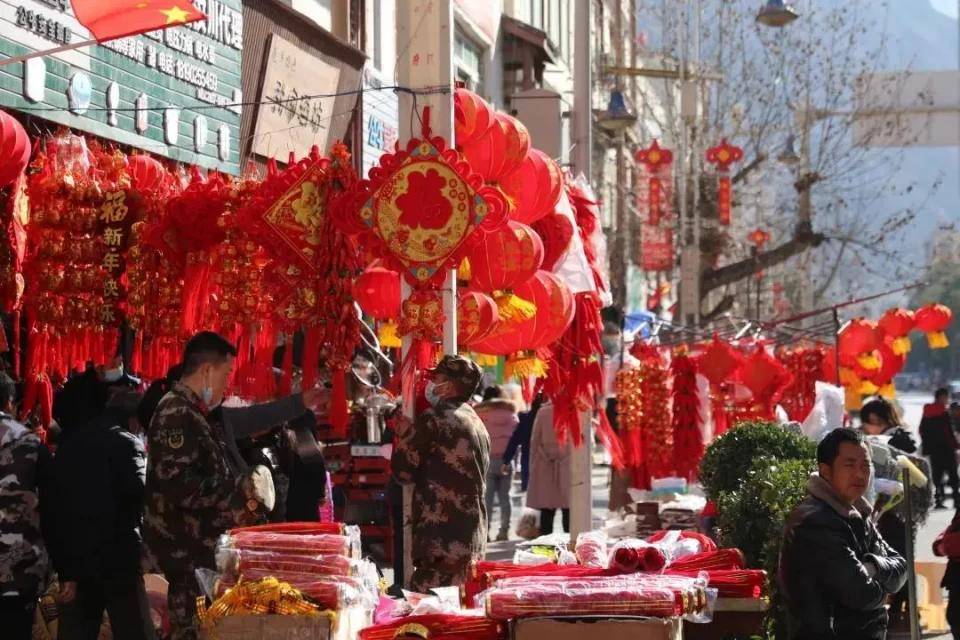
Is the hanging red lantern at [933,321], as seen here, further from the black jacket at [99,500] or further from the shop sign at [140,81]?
the black jacket at [99,500]

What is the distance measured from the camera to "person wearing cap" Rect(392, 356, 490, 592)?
27.6 ft

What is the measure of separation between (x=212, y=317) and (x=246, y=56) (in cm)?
636

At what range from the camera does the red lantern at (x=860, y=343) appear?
86.5ft

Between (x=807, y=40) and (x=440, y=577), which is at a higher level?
(x=807, y=40)

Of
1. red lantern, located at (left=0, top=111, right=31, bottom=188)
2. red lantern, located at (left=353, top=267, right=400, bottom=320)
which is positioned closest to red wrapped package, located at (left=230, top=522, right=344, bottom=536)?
red lantern, located at (left=0, top=111, right=31, bottom=188)

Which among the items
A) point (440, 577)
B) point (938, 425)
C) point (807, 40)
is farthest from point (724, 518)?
point (807, 40)

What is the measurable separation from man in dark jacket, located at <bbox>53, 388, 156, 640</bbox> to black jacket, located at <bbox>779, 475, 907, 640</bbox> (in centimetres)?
313

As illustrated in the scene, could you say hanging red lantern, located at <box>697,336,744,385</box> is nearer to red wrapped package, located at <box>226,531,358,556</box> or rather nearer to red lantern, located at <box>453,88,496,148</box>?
red lantern, located at <box>453,88,496,148</box>

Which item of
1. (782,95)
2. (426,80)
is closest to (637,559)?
(426,80)

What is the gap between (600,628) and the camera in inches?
205

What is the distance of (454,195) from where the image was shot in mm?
8828

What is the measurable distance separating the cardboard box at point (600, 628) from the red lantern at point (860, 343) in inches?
860

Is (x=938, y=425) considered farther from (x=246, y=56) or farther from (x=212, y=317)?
(x=212, y=317)

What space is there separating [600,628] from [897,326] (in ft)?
72.9
